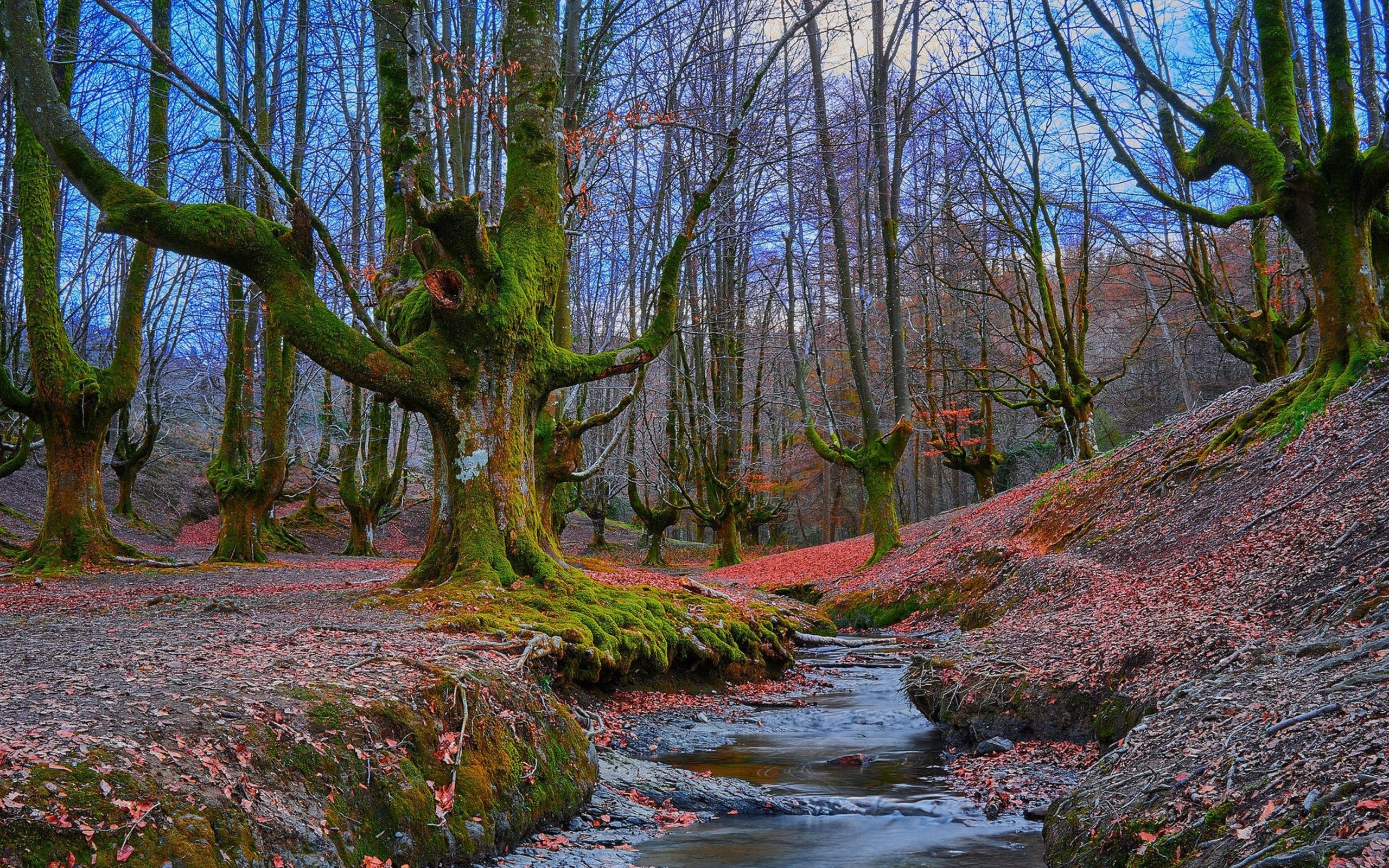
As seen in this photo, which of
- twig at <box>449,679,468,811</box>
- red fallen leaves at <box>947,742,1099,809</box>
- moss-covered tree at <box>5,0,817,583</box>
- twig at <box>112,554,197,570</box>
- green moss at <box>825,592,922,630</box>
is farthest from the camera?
green moss at <box>825,592,922,630</box>

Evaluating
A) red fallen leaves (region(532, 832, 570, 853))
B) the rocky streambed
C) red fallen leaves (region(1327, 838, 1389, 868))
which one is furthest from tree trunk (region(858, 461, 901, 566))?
red fallen leaves (region(1327, 838, 1389, 868))

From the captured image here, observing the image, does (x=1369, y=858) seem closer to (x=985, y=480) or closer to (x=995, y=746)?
(x=995, y=746)

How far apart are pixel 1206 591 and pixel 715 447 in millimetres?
18924

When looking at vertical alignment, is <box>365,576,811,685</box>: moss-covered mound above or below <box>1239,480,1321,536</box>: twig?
below

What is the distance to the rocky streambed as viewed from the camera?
4250mm

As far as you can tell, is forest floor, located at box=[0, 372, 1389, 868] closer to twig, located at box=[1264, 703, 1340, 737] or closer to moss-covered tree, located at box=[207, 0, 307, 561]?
twig, located at box=[1264, 703, 1340, 737]

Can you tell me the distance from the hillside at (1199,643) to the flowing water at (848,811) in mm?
359

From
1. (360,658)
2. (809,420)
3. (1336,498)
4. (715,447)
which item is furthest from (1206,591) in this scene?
(715,447)

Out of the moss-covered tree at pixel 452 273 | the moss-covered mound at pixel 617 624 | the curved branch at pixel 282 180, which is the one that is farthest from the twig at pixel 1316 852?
the curved branch at pixel 282 180

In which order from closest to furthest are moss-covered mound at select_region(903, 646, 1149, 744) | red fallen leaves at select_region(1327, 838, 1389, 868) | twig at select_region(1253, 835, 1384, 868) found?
red fallen leaves at select_region(1327, 838, 1389, 868), twig at select_region(1253, 835, 1384, 868), moss-covered mound at select_region(903, 646, 1149, 744)

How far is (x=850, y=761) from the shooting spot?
616 cm

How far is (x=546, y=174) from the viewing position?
364 inches

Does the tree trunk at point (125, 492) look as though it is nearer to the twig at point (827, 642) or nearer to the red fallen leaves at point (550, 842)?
the twig at point (827, 642)

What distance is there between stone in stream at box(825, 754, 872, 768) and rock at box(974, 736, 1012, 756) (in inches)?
31.5
